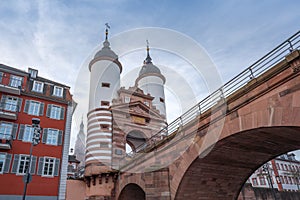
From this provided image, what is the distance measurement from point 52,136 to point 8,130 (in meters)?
3.77

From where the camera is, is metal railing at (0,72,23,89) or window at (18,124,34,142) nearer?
window at (18,124,34,142)

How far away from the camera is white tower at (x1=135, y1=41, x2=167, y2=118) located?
36.8m

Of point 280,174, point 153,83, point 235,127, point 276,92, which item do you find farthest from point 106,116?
point 280,174

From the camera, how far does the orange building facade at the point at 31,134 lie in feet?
65.7

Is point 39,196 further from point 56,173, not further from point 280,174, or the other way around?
point 280,174

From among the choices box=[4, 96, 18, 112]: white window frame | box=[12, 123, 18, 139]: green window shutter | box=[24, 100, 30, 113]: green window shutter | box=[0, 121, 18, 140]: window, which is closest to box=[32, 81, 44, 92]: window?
box=[24, 100, 30, 113]: green window shutter

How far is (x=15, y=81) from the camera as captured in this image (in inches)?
920

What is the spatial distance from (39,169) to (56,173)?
153cm

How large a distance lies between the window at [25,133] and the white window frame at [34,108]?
1488mm

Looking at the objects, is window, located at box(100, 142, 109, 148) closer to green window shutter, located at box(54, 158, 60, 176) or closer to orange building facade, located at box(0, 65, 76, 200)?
orange building facade, located at box(0, 65, 76, 200)

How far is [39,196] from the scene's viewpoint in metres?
20.2

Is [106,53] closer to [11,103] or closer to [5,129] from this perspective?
[11,103]

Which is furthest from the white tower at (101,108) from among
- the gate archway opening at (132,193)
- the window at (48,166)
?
the window at (48,166)

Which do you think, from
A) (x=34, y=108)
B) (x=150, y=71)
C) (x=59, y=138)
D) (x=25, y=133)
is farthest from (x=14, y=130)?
(x=150, y=71)
